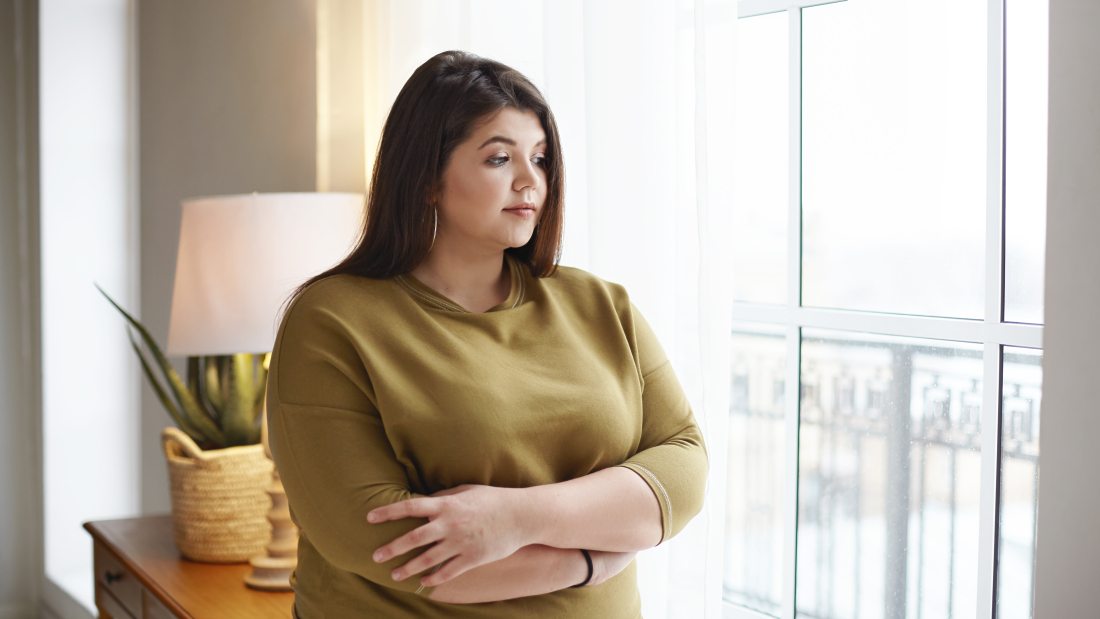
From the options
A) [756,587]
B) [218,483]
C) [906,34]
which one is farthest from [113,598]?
[906,34]

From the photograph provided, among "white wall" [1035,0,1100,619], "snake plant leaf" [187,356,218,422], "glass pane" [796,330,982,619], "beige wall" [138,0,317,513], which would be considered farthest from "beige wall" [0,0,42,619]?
"white wall" [1035,0,1100,619]

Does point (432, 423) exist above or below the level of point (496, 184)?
below

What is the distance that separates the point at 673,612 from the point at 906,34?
3.20ft

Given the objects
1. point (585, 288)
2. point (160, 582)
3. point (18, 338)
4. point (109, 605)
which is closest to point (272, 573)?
point (160, 582)

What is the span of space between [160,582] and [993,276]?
1.65m

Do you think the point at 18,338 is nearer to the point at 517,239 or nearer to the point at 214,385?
the point at 214,385

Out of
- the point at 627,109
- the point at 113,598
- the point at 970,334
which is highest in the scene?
the point at 627,109

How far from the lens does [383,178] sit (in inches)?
46.4

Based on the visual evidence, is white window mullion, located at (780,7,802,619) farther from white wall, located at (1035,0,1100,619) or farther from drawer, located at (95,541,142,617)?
drawer, located at (95,541,142,617)

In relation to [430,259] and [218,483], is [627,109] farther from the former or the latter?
[218,483]

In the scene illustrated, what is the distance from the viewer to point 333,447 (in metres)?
1.02

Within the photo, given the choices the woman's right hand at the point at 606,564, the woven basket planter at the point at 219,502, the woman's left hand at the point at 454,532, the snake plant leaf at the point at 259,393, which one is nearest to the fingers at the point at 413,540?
the woman's left hand at the point at 454,532

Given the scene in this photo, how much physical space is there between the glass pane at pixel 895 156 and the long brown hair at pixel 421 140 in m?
0.51

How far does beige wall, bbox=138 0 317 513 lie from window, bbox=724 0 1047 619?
131 centimetres
